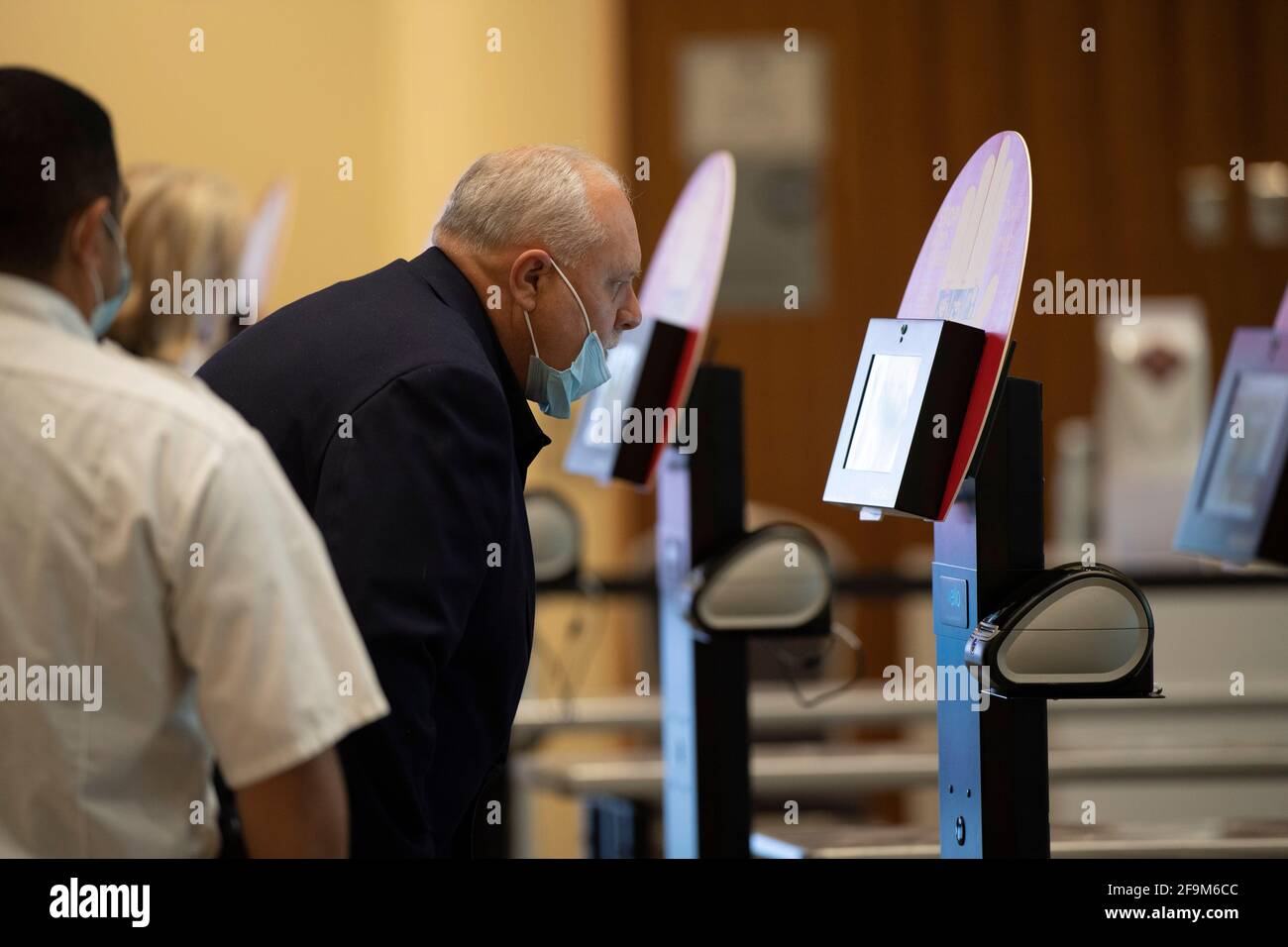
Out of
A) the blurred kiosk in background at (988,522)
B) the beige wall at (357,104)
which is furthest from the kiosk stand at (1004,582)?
the beige wall at (357,104)

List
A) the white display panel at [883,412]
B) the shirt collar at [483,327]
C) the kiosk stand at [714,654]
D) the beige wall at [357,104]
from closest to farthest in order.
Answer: the white display panel at [883,412]
the shirt collar at [483,327]
the kiosk stand at [714,654]
the beige wall at [357,104]

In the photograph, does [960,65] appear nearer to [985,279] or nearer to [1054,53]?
[1054,53]

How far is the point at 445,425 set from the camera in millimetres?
1463

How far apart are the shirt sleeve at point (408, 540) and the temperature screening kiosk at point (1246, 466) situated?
1.05 m

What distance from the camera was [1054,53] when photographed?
16.0ft

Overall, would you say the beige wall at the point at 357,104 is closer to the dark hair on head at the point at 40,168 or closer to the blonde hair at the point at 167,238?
the blonde hair at the point at 167,238

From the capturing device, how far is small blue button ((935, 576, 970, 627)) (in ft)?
5.26

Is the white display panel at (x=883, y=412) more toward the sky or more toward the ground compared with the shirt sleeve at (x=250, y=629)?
more toward the sky

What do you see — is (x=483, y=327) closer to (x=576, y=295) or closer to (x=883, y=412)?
(x=576, y=295)

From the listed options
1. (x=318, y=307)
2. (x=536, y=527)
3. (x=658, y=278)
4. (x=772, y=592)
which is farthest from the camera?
(x=536, y=527)

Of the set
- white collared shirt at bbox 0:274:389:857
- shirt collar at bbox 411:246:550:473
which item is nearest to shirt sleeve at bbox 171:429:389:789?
white collared shirt at bbox 0:274:389:857

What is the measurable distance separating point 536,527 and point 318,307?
4.46 ft

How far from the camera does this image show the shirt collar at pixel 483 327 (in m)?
1.66

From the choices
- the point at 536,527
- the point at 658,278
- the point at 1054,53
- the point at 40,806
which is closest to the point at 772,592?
the point at 658,278
